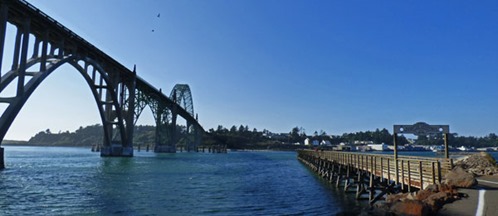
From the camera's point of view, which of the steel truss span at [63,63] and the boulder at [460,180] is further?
the steel truss span at [63,63]

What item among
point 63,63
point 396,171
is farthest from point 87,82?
point 396,171

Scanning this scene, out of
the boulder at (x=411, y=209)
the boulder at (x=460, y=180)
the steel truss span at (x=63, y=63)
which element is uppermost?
the steel truss span at (x=63, y=63)

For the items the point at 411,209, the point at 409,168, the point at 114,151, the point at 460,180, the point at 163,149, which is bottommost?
the point at 163,149

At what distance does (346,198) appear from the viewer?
24.9 m

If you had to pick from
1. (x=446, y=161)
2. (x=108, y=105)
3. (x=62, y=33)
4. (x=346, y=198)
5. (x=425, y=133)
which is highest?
(x=62, y=33)

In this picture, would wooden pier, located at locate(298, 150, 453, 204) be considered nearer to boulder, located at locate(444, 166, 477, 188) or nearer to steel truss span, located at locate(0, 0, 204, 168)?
boulder, located at locate(444, 166, 477, 188)

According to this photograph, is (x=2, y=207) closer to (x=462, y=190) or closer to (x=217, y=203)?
(x=217, y=203)

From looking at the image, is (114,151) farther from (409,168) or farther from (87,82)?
(409,168)

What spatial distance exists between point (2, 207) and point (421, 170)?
791 inches

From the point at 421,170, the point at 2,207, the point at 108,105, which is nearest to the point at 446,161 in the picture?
the point at 421,170

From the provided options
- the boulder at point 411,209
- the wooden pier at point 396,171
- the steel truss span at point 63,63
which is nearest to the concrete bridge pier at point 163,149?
the steel truss span at point 63,63

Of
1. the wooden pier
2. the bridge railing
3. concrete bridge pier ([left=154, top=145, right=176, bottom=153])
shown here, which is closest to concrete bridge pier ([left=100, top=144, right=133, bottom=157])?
concrete bridge pier ([left=154, top=145, right=176, bottom=153])

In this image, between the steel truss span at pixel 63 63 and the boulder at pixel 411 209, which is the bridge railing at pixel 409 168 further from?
the steel truss span at pixel 63 63

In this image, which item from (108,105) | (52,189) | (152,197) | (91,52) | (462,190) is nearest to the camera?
(462,190)
